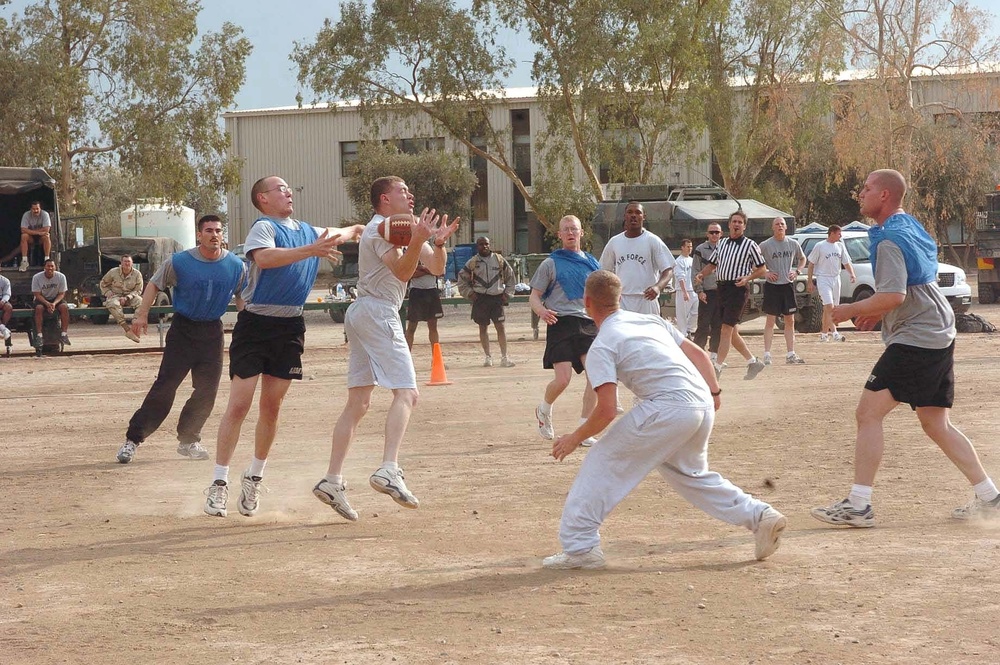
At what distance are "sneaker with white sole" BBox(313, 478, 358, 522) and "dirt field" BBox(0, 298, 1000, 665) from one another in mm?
Result: 110

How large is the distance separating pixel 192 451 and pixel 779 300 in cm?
936

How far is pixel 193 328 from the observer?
32.4 ft

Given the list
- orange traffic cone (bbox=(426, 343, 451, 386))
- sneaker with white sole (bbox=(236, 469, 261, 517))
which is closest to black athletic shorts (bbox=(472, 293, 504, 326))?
orange traffic cone (bbox=(426, 343, 451, 386))

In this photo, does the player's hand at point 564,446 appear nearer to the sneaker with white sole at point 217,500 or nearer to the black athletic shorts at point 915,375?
the black athletic shorts at point 915,375

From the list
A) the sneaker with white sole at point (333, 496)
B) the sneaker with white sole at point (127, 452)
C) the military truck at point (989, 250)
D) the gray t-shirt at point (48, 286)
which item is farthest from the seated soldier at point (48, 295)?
the military truck at point (989, 250)

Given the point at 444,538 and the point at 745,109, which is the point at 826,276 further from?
the point at 745,109

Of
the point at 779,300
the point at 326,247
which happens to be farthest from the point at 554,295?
the point at 779,300

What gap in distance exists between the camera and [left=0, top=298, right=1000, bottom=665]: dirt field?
478cm

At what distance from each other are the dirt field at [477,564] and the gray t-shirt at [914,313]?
0.97 m

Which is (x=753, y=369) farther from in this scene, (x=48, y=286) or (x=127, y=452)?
(x=48, y=286)

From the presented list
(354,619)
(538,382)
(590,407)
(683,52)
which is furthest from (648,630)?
(683,52)

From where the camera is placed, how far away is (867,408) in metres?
6.80

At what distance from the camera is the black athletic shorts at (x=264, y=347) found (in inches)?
289

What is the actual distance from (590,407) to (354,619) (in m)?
5.46
